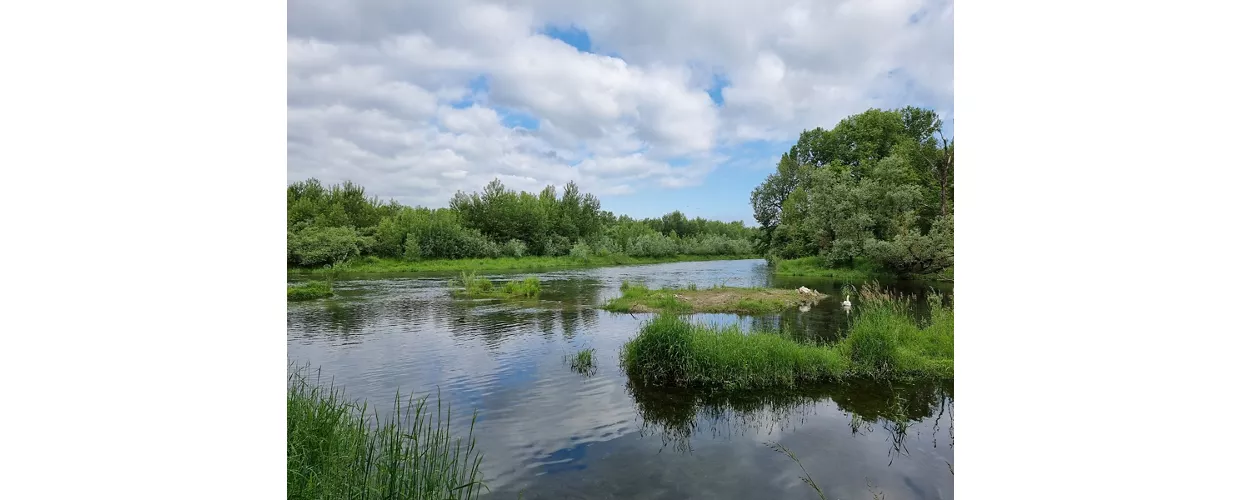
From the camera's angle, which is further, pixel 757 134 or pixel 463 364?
pixel 757 134

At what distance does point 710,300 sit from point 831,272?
18.2ft

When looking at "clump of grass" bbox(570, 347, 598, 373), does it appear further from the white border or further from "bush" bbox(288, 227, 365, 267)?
"bush" bbox(288, 227, 365, 267)

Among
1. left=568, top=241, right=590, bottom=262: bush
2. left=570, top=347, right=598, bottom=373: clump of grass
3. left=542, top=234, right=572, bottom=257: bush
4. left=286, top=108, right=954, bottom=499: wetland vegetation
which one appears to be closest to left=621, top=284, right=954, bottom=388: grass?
left=286, top=108, right=954, bottom=499: wetland vegetation

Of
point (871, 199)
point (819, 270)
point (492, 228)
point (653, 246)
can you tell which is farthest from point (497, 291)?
point (653, 246)

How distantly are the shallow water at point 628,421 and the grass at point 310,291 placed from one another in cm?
409

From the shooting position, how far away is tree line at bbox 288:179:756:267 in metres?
18.7

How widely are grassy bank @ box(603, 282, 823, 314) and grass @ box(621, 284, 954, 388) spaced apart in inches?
114

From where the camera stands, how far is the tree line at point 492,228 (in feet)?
61.4

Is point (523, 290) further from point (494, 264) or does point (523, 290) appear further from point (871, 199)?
point (494, 264)
